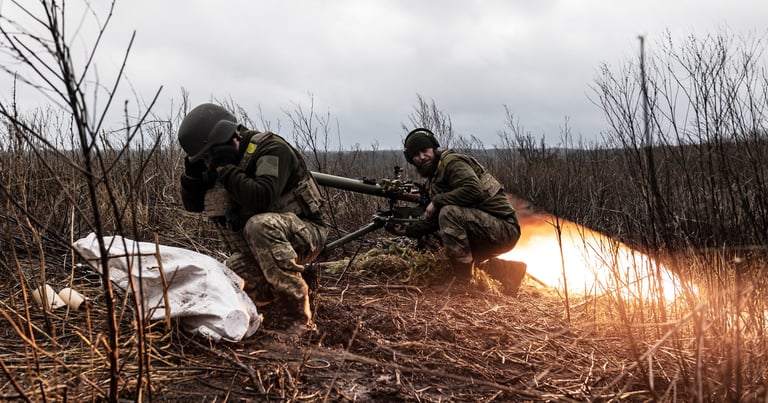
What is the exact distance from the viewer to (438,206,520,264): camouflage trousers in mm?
5211

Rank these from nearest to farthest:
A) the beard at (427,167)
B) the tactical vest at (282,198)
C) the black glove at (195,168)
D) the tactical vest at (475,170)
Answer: the tactical vest at (282,198) → the black glove at (195,168) → the tactical vest at (475,170) → the beard at (427,167)

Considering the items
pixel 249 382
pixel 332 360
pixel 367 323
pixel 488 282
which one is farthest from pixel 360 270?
pixel 249 382

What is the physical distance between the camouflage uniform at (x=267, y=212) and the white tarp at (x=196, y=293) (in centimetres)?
28

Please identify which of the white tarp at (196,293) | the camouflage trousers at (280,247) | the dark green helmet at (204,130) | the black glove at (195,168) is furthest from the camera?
the black glove at (195,168)

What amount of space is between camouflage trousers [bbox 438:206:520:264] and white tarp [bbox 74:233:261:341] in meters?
2.29

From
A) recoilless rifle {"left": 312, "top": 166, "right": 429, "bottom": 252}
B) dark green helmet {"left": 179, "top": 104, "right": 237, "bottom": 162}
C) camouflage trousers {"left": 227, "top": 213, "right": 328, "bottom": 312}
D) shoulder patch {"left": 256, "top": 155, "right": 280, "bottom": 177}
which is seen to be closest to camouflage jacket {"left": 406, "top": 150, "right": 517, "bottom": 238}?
recoilless rifle {"left": 312, "top": 166, "right": 429, "bottom": 252}

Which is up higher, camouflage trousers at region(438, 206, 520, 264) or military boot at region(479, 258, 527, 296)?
camouflage trousers at region(438, 206, 520, 264)

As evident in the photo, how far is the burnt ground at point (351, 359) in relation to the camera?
8.31ft

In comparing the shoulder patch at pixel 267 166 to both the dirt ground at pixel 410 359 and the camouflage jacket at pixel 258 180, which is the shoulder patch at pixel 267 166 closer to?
the camouflage jacket at pixel 258 180

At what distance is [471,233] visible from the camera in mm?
5273

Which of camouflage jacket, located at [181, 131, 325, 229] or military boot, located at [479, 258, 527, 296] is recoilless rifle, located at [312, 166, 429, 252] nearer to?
military boot, located at [479, 258, 527, 296]

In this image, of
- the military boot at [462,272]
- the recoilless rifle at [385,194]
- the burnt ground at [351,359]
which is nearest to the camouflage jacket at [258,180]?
the burnt ground at [351,359]

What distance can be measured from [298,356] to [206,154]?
4.94 ft

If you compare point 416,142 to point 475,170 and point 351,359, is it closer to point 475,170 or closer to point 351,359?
point 475,170
